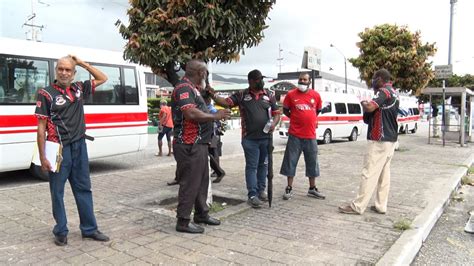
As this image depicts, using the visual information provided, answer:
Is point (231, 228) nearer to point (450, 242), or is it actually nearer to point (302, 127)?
point (302, 127)

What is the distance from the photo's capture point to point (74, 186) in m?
4.14

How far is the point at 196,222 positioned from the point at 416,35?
10.9 m

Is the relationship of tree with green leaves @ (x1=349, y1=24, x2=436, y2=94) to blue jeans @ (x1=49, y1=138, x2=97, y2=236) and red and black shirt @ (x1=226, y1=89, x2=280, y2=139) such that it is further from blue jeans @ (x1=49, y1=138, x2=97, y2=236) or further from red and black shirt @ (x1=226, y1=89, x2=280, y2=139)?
blue jeans @ (x1=49, y1=138, x2=97, y2=236)

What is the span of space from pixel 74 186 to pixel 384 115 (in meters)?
3.88

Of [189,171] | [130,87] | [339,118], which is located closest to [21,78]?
[130,87]

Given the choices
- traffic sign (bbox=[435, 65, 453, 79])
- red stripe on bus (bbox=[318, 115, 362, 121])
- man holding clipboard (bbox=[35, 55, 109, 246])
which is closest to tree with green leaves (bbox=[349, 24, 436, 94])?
traffic sign (bbox=[435, 65, 453, 79])

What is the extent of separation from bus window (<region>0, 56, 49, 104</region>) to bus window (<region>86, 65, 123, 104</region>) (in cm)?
111

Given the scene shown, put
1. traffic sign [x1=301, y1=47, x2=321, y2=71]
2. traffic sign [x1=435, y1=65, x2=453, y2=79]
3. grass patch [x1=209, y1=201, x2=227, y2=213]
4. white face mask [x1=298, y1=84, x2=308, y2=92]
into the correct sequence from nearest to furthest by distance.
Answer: grass patch [x1=209, y1=201, x2=227, y2=213], white face mask [x1=298, y1=84, x2=308, y2=92], traffic sign [x1=301, y1=47, x2=321, y2=71], traffic sign [x1=435, y1=65, x2=453, y2=79]

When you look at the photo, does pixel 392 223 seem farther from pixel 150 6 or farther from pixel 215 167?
pixel 150 6

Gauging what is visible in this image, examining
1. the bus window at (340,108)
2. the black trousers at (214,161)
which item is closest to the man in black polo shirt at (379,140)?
the black trousers at (214,161)

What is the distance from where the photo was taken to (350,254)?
3.94 meters

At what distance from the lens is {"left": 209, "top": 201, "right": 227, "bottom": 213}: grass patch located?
5.44 metres

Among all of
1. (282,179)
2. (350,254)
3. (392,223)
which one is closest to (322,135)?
(282,179)

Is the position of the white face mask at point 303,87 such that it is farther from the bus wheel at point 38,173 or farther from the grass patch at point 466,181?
the bus wheel at point 38,173
